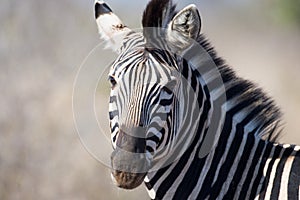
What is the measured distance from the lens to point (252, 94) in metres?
5.25

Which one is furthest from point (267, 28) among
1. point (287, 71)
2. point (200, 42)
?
point (200, 42)

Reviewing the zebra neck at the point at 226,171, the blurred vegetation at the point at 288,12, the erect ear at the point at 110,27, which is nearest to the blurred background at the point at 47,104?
the erect ear at the point at 110,27

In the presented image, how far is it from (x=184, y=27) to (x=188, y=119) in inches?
23.4

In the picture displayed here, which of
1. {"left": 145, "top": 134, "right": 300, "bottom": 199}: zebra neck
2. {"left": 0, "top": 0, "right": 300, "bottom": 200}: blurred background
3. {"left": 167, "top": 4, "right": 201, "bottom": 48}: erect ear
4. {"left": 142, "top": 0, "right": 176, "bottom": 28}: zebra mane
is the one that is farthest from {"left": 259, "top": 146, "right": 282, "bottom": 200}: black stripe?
{"left": 0, "top": 0, "right": 300, "bottom": 200}: blurred background

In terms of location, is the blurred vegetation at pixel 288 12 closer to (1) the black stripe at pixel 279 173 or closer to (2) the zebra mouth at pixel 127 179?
(1) the black stripe at pixel 279 173

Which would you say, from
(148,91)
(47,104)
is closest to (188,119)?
(148,91)

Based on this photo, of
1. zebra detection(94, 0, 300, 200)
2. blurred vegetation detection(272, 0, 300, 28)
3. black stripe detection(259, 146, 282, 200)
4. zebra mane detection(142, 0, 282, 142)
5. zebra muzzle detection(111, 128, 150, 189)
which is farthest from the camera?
blurred vegetation detection(272, 0, 300, 28)

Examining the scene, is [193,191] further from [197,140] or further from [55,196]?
[55,196]

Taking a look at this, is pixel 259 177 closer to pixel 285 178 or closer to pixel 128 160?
pixel 285 178

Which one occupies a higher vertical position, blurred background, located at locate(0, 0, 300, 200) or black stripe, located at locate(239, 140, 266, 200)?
blurred background, located at locate(0, 0, 300, 200)

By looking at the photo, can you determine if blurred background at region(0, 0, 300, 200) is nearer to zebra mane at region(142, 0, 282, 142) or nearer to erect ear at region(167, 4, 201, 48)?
zebra mane at region(142, 0, 282, 142)

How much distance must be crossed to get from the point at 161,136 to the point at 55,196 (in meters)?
6.66

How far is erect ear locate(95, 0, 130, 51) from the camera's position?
5250 mm

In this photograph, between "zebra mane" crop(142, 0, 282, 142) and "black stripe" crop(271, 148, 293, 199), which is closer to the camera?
"black stripe" crop(271, 148, 293, 199)
